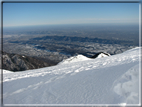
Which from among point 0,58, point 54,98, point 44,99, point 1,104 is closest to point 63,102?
point 54,98

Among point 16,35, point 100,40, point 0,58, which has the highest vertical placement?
point 16,35

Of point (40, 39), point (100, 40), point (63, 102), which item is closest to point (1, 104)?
point (63, 102)

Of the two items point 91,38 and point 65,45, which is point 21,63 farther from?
point 91,38

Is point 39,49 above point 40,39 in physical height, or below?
below

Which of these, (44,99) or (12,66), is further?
(12,66)

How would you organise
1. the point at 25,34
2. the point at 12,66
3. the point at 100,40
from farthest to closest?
the point at 25,34 < the point at 100,40 < the point at 12,66

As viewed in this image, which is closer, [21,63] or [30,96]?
[30,96]

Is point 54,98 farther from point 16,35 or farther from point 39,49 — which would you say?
point 16,35

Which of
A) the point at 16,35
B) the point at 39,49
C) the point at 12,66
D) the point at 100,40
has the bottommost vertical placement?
the point at 12,66

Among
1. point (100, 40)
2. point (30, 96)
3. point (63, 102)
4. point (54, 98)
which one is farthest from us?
point (100, 40)
